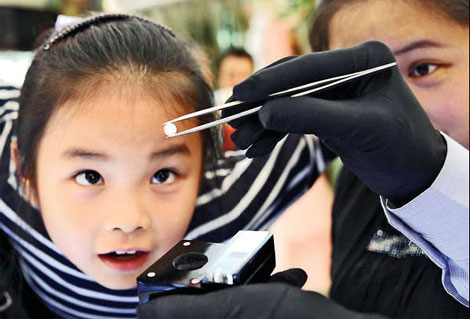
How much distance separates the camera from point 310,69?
16.9 inches

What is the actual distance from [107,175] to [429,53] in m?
0.47

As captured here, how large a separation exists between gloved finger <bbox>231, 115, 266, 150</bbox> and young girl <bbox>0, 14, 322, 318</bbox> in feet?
0.64

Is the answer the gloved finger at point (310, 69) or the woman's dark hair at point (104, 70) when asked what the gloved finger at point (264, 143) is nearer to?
the gloved finger at point (310, 69)

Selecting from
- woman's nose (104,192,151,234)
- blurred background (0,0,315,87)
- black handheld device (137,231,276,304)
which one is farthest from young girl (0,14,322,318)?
blurred background (0,0,315,87)

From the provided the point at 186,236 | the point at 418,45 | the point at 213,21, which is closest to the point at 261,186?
the point at 186,236

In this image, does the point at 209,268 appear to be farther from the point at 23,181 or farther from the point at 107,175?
the point at 23,181

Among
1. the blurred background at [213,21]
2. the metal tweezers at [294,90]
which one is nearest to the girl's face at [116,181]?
the metal tweezers at [294,90]

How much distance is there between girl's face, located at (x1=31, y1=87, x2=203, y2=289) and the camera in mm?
596

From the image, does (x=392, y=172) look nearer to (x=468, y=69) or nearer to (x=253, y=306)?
(x=253, y=306)

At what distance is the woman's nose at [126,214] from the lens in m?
0.58

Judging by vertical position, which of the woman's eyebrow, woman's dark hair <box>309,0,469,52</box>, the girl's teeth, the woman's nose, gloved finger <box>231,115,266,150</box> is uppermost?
woman's dark hair <box>309,0,469,52</box>

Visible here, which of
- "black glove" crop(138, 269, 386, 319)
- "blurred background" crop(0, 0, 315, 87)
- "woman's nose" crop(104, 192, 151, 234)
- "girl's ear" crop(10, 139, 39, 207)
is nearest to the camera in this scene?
"black glove" crop(138, 269, 386, 319)

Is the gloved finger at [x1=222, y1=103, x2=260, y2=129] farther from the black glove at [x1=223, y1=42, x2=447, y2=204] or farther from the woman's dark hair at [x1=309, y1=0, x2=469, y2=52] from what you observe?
the woman's dark hair at [x1=309, y1=0, x2=469, y2=52]

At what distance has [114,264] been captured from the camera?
63 centimetres
